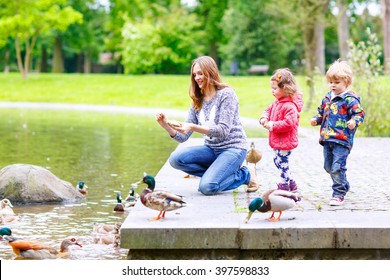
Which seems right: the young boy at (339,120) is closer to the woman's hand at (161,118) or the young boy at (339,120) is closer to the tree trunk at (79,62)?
the woman's hand at (161,118)

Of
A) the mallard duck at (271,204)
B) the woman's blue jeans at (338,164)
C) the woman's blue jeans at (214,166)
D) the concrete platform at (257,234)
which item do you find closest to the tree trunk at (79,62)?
the woman's blue jeans at (214,166)

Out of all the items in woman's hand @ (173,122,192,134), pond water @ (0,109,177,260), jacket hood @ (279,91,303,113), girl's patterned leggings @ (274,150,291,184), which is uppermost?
jacket hood @ (279,91,303,113)

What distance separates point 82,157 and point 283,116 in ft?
26.5

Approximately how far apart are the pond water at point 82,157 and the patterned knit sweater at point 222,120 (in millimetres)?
1536

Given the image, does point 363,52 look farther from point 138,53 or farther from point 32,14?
point 138,53

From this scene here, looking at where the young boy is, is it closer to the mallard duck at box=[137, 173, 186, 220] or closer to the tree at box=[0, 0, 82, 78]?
the mallard duck at box=[137, 173, 186, 220]

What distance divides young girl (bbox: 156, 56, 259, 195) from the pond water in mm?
1226

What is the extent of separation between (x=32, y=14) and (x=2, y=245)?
36214mm

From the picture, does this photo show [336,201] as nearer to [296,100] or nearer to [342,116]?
[342,116]

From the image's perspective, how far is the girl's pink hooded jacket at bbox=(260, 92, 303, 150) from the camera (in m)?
8.37

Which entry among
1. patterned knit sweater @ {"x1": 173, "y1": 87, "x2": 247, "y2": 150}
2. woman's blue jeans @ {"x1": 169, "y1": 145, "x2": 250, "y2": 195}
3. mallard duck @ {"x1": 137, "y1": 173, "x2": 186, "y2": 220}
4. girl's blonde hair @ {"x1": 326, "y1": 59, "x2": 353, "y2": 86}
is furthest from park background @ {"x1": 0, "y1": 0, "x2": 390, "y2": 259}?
girl's blonde hair @ {"x1": 326, "y1": 59, "x2": 353, "y2": 86}

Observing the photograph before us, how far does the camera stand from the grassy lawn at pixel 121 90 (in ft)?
115

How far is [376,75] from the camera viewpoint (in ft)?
56.9
